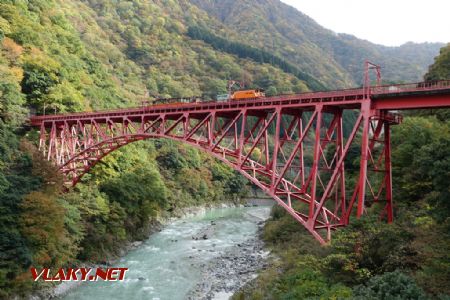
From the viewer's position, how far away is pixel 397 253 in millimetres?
12273

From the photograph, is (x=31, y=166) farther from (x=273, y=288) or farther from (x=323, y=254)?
(x=323, y=254)

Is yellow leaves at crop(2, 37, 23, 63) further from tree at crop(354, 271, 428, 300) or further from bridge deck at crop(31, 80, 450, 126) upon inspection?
tree at crop(354, 271, 428, 300)

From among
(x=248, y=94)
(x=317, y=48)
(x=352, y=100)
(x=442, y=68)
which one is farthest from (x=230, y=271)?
(x=317, y=48)

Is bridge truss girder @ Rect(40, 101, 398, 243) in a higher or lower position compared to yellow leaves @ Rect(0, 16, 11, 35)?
lower

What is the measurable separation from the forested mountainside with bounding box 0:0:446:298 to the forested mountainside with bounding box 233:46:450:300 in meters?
10.7

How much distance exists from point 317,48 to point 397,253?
176 m

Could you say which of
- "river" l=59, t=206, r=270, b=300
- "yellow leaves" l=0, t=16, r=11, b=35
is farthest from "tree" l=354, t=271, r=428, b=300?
"yellow leaves" l=0, t=16, r=11, b=35

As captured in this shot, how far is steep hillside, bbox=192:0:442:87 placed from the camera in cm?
14688

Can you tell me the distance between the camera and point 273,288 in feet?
54.7

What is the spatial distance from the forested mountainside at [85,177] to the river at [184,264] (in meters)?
2.22

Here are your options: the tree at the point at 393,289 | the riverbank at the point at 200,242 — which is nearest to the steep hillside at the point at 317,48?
the riverbank at the point at 200,242

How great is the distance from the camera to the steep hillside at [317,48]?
146875mm

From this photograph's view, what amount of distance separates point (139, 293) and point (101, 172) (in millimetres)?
15055

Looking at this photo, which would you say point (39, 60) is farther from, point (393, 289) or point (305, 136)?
point (393, 289)
